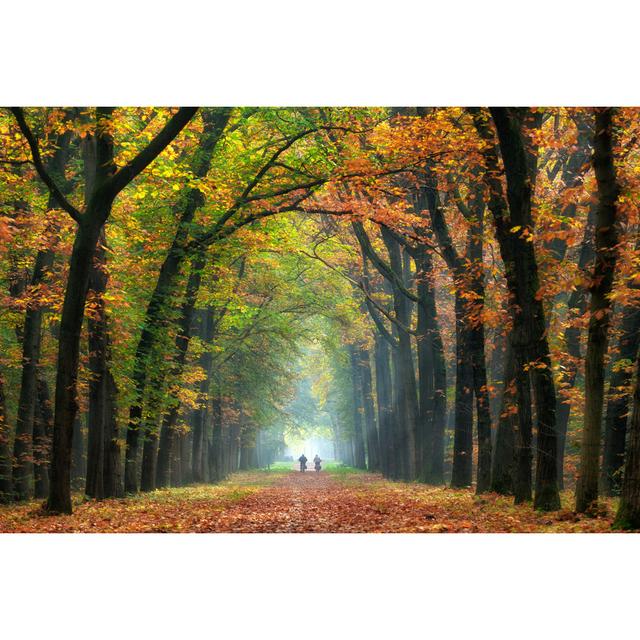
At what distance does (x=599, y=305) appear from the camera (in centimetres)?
1139

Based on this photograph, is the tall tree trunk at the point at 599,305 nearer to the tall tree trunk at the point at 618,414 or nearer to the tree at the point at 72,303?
the tall tree trunk at the point at 618,414

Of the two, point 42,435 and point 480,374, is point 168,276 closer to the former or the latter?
point 42,435

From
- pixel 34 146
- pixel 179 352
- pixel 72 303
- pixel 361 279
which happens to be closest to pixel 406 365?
pixel 361 279

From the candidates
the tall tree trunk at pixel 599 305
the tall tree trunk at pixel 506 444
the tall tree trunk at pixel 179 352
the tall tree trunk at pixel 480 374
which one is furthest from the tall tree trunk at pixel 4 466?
the tall tree trunk at pixel 599 305

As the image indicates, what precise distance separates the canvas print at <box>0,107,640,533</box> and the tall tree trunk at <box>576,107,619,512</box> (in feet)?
0.11

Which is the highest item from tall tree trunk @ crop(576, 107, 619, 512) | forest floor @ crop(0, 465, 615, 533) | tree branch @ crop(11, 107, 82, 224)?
tree branch @ crop(11, 107, 82, 224)

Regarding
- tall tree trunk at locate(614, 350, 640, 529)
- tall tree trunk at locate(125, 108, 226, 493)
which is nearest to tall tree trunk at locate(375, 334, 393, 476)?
tall tree trunk at locate(125, 108, 226, 493)

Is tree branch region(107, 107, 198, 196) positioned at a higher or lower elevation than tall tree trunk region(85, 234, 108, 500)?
higher

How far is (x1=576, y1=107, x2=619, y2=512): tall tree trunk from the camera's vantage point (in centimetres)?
1105

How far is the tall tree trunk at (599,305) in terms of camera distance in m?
11.0

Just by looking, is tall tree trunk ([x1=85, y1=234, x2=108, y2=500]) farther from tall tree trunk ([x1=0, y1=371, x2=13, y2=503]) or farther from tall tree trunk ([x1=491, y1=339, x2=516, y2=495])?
tall tree trunk ([x1=491, y1=339, x2=516, y2=495])

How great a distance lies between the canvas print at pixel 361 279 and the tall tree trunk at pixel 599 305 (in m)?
0.03

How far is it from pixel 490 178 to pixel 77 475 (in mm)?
17441
